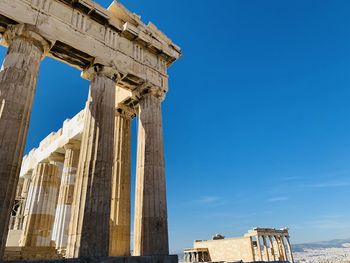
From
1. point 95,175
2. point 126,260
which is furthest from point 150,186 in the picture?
point 126,260

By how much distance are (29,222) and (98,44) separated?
12.8 metres

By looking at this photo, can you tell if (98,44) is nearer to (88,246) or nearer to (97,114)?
(97,114)

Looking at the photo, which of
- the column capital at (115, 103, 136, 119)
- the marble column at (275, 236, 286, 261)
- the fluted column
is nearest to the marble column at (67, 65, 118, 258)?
the fluted column

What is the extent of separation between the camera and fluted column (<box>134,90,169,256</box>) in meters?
10.9

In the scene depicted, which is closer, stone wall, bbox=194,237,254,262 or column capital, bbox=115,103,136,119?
column capital, bbox=115,103,136,119

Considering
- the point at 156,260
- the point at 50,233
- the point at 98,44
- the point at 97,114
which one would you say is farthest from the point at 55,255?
the point at 98,44

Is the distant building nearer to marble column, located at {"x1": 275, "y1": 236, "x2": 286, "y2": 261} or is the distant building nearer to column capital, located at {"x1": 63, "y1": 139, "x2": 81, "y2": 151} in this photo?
marble column, located at {"x1": 275, "y1": 236, "x2": 286, "y2": 261}

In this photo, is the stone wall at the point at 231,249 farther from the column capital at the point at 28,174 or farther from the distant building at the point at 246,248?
the column capital at the point at 28,174

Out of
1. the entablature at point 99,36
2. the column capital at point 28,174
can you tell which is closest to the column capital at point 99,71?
the entablature at point 99,36

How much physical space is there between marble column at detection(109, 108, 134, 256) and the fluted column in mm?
1853

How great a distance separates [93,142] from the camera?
10.4m

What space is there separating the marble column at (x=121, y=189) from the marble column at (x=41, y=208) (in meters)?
6.62

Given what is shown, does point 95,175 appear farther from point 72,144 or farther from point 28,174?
Answer: point 28,174

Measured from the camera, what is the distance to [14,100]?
850 cm
